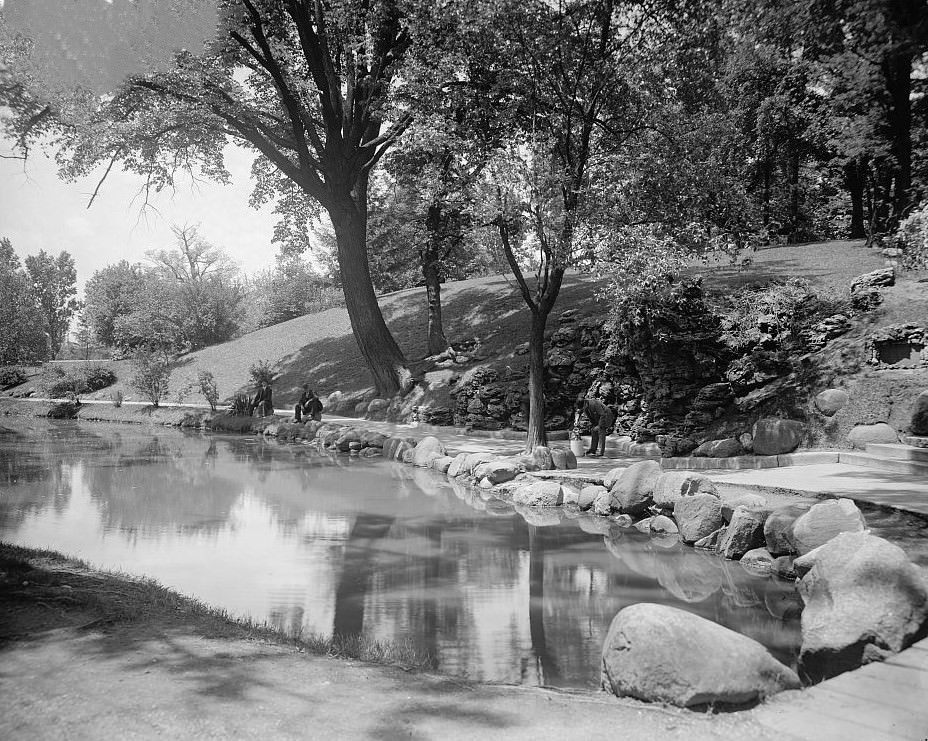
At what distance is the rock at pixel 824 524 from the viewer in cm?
659

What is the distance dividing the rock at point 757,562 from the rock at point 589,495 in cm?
281

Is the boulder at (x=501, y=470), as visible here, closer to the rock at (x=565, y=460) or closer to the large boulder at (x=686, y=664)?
the rock at (x=565, y=460)

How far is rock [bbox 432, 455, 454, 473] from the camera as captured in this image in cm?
1376

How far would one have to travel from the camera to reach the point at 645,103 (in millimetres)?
13445

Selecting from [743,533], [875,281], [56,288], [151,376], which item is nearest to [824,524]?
[743,533]

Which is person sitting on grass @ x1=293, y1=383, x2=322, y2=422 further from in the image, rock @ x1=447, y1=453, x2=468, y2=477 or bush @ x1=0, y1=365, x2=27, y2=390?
bush @ x1=0, y1=365, x2=27, y2=390

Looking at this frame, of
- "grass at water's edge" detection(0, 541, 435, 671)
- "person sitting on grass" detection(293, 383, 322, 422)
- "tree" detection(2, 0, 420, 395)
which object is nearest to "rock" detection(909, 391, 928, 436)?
"grass at water's edge" detection(0, 541, 435, 671)

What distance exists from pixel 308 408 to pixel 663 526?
13.9 metres

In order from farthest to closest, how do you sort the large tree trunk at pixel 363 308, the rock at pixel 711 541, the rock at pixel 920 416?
the large tree trunk at pixel 363 308, the rock at pixel 920 416, the rock at pixel 711 541

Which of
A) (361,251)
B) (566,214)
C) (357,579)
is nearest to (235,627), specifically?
(357,579)

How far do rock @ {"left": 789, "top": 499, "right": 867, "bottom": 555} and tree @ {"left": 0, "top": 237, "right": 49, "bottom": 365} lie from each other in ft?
86.5

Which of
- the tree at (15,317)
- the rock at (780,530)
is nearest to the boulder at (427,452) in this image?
the rock at (780,530)

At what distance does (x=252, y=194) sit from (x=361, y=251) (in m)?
7.52

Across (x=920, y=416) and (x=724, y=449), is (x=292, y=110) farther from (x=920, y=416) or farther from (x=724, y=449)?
(x=920, y=416)
